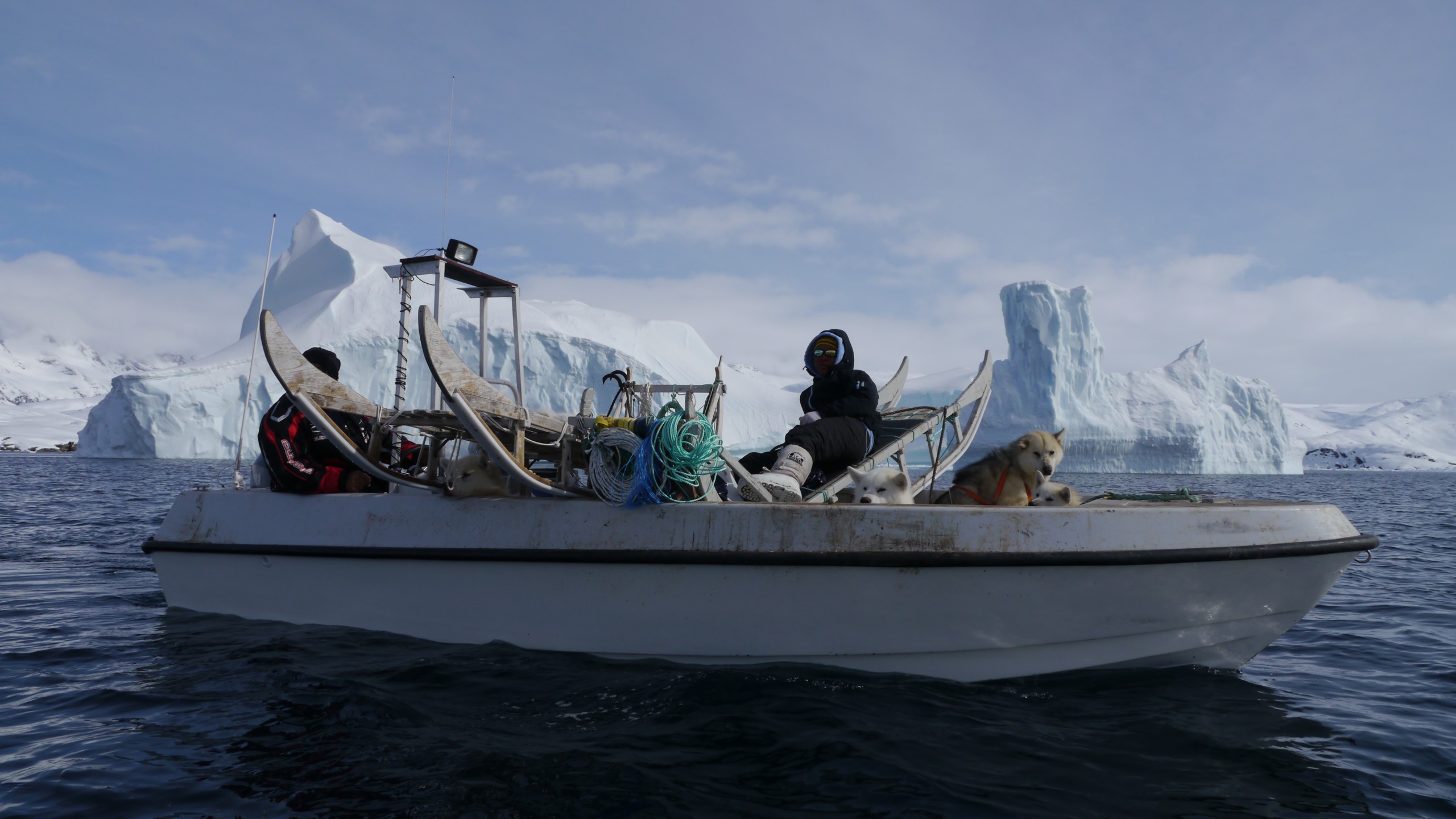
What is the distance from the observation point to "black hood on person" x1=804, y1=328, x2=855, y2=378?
448 cm

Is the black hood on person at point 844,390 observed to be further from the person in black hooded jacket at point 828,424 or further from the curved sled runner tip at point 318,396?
the curved sled runner tip at point 318,396

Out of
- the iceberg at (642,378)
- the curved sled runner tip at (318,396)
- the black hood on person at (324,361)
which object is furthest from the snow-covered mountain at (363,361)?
the curved sled runner tip at (318,396)

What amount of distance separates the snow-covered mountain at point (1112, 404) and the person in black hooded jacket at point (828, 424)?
32.5 meters

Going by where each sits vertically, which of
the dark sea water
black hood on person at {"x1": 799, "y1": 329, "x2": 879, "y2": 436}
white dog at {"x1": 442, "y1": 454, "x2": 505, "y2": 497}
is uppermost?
black hood on person at {"x1": 799, "y1": 329, "x2": 879, "y2": 436}

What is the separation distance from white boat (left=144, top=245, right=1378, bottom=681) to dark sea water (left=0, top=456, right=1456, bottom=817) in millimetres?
146

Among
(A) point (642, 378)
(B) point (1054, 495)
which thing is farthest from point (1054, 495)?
(A) point (642, 378)

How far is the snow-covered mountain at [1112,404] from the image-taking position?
36.3 metres

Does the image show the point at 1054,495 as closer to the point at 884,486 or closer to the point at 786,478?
the point at 884,486

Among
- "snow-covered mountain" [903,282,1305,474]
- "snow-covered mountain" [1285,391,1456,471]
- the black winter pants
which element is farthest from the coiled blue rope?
"snow-covered mountain" [1285,391,1456,471]

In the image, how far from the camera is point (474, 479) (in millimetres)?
3957

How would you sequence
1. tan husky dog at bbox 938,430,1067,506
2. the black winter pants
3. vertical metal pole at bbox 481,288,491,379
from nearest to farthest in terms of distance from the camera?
tan husky dog at bbox 938,430,1067,506 → the black winter pants → vertical metal pole at bbox 481,288,491,379

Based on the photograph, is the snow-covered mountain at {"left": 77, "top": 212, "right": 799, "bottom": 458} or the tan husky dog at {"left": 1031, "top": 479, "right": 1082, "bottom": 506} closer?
the tan husky dog at {"left": 1031, "top": 479, "right": 1082, "bottom": 506}

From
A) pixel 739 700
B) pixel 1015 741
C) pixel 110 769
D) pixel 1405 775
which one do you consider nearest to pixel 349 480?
pixel 110 769

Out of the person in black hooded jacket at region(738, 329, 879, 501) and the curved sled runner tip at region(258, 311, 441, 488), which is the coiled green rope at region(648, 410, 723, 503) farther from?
the curved sled runner tip at region(258, 311, 441, 488)
